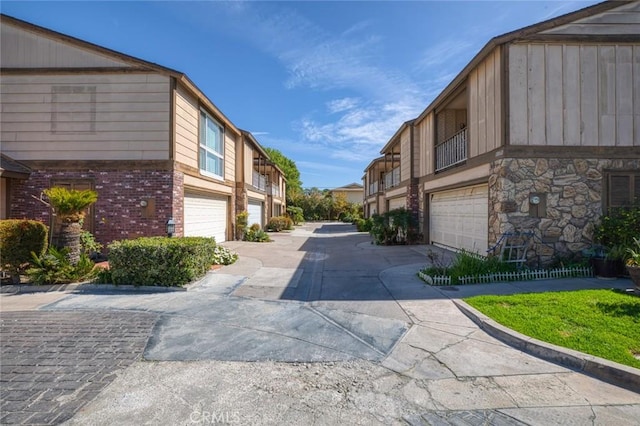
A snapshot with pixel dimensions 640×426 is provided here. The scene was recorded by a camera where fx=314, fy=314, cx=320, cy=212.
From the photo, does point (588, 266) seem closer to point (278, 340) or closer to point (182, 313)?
point (278, 340)

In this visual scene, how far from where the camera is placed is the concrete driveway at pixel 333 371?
2838mm

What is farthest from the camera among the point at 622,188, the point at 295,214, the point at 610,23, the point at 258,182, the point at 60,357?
the point at 295,214

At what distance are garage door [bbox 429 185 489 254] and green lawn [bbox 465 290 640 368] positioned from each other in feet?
12.3

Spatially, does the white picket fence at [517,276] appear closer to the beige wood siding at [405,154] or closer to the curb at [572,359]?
the curb at [572,359]

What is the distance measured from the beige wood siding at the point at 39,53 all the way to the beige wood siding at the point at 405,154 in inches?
518

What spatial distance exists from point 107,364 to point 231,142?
14.5 meters

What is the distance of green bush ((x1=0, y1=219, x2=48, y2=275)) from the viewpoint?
7.20m

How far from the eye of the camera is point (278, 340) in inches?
175

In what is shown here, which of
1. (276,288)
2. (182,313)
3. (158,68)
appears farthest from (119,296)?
(158,68)

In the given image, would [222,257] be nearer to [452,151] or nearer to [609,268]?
[452,151]

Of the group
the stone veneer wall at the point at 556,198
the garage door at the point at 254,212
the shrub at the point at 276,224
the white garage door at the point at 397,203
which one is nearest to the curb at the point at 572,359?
the stone veneer wall at the point at 556,198

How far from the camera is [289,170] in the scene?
175ft

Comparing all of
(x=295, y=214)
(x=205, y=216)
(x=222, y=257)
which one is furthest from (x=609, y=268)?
(x=295, y=214)

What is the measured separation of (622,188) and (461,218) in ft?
14.2
